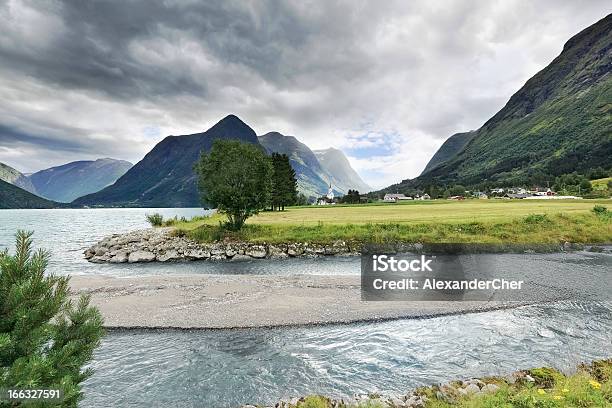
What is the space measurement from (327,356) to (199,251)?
31195 mm

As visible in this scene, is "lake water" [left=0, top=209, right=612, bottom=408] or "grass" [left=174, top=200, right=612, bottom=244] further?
"grass" [left=174, top=200, right=612, bottom=244]

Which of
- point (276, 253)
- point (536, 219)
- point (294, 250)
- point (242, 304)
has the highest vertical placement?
point (536, 219)

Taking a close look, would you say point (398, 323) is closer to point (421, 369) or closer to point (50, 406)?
point (421, 369)

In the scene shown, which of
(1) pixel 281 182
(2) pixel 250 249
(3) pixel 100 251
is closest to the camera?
(2) pixel 250 249

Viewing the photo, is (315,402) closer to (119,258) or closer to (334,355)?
(334,355)

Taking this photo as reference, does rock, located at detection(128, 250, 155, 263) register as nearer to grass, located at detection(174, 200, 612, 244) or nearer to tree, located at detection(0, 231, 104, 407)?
grass, located at detection(174, 200, 612, 244)

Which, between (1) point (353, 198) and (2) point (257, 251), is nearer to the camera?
(2) point (257, 251)

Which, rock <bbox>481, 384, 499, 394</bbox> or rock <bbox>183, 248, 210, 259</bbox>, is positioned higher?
rock <bbox>183, 248, 210, 259</bbox>

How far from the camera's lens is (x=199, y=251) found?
4169 centimetres

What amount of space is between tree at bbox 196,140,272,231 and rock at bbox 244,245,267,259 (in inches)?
313

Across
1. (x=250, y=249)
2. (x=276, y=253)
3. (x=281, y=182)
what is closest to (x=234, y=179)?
(x=250, y=249)

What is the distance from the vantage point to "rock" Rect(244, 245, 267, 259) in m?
41.1

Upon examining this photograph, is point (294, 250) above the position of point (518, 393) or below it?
above

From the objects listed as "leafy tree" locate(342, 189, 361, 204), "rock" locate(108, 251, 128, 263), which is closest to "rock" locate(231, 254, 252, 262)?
"rock" locate(108, 251, 128, 263)
